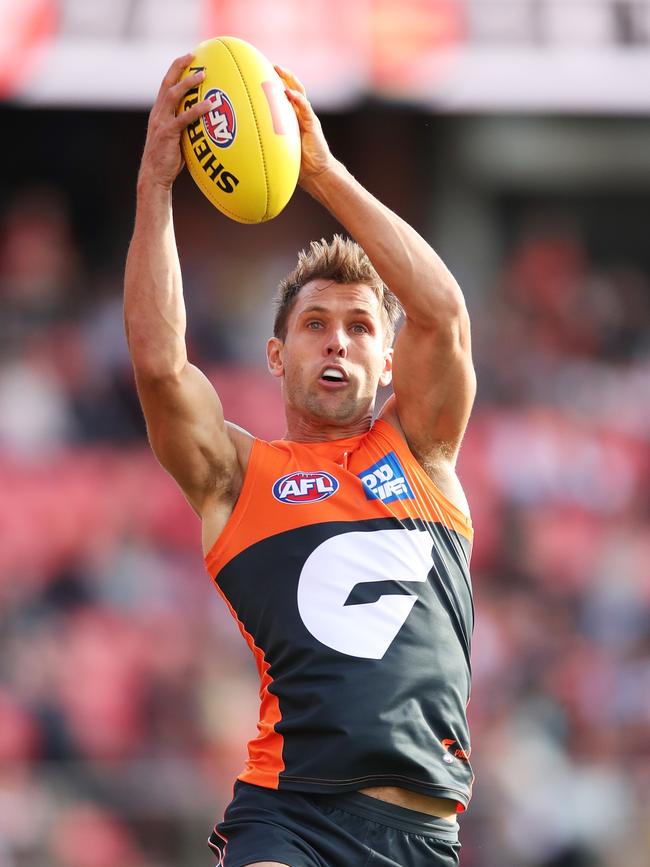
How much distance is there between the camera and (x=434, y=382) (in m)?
4.41

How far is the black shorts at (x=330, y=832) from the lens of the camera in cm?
383

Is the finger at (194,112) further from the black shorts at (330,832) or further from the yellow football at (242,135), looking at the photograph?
the black shorts at (330,832)

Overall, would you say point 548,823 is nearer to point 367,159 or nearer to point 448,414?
point 448,414

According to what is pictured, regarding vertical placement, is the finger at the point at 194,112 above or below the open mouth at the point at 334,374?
above

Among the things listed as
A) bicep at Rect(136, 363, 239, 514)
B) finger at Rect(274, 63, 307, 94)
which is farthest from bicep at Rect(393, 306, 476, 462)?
finger at Rect(274, 63, 307, 94)

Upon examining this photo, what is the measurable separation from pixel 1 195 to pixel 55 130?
1.14m

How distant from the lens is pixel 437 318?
14.2ft

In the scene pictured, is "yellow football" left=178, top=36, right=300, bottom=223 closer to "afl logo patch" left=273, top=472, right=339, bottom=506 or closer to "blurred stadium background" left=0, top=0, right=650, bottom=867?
→ "afl logo patch" left=273, top=472, right=339, bottom=506

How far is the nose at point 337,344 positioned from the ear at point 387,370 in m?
0.24

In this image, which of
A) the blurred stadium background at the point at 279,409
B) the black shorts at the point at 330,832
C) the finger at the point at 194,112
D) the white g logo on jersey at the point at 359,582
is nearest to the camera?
the black shorts at the point at 330,832

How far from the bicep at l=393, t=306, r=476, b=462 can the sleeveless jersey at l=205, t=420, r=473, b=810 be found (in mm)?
130

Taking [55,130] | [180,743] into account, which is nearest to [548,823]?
[180,743]

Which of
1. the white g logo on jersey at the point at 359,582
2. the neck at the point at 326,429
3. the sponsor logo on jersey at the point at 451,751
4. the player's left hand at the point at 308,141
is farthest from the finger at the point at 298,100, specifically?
the sponsor logo on jersey at the point at 451,751

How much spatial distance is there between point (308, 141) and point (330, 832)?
219 centimetres
